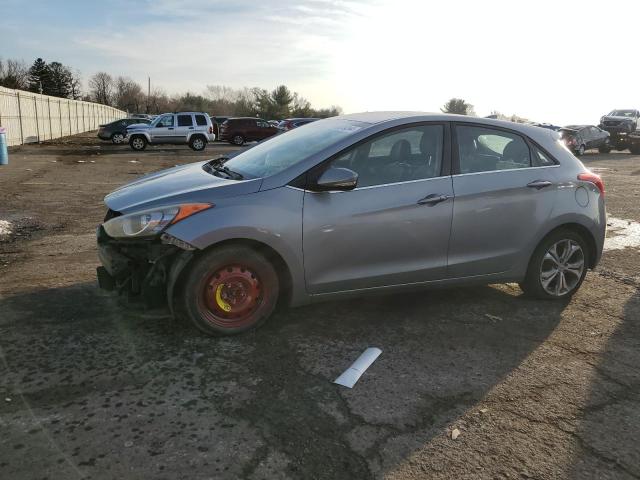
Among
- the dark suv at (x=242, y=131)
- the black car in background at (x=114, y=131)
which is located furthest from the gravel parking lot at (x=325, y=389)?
the black car in background at (x=114, y=131)

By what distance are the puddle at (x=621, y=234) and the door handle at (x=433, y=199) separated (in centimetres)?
399

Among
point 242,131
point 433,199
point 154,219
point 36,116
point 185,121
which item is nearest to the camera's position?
point 154,219

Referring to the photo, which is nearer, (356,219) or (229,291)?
(229,291)

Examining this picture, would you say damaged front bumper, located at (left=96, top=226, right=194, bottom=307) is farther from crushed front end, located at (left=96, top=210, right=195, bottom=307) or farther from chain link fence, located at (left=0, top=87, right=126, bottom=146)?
chain link fence, located at (left=0, top=87, right=126, bottom=146)

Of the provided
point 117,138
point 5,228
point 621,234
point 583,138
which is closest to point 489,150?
point 621,234

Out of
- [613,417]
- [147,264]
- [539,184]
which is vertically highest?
[539,184]

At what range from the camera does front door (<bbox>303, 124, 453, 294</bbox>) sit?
3.88 metres

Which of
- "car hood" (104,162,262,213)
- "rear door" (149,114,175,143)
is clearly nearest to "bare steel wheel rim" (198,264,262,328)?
"car hood" (104,162,262,213)

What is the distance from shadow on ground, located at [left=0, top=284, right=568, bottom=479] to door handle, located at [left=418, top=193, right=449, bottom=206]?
972 mm

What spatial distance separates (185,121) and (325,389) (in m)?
24.5

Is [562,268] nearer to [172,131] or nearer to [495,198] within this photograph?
[495,198]

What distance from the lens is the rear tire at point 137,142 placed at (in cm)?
2545

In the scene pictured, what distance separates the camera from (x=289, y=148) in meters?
4.43

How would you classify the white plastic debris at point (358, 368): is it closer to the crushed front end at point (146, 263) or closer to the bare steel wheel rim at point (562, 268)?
the crushed front end at point (146, 263)
